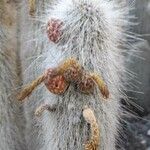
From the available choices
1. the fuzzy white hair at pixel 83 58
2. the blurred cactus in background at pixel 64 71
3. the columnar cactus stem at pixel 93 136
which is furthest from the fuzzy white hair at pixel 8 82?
the columnar cactus stem at pixel 93 136

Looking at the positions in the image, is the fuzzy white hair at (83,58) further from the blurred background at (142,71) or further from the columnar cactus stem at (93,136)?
the blurred background at (142,71)

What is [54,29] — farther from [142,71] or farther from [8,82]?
[142,71]

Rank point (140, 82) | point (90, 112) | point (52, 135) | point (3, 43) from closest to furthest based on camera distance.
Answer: point (90, 112)
point (52, 135)
point (3, 43)
point (140, 82)

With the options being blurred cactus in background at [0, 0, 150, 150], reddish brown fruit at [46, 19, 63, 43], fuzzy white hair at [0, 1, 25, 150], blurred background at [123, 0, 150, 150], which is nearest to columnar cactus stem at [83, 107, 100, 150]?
blurred cactus in background at [0, 0, 150, 150]

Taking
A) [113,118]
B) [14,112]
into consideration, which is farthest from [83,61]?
[14,112]

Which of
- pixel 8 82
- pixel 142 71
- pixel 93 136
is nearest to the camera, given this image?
pixel 93 136

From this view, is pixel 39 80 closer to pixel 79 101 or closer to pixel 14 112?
pixel 79 101

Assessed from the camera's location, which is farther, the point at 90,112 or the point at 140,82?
the point at 140,82

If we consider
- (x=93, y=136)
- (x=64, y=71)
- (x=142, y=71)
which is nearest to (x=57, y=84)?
(x=64, y=71)
